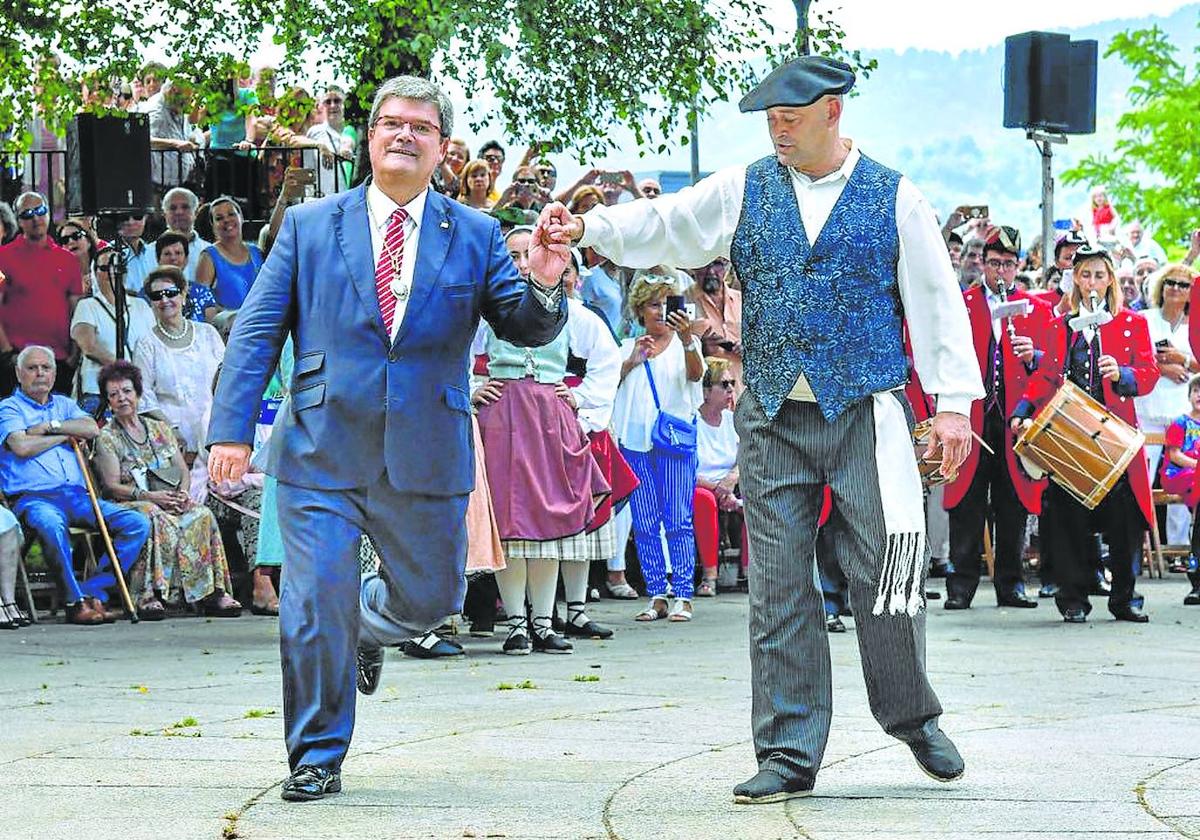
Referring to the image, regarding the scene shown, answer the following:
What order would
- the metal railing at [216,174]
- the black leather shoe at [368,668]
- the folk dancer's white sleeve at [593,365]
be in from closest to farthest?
1. the black leather shoe at [368,668]
2. the folk dancer's white sleeve at [593,365]
3. the metal railing at [216,174]

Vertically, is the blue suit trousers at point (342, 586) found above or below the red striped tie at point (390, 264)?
below

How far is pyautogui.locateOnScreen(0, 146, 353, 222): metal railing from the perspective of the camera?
18703 millimetres

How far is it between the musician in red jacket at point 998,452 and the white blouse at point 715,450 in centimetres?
177

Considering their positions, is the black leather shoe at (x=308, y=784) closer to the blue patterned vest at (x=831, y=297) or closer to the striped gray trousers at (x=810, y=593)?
the striped gray trousers at (x=810, y=593)

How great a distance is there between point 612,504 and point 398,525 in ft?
18.7

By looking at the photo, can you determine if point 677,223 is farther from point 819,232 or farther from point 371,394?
point 371,394

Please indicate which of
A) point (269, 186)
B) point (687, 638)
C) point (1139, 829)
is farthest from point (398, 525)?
point (269, 186)

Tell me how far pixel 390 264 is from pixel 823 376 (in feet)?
4.26

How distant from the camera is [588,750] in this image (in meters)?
7.43

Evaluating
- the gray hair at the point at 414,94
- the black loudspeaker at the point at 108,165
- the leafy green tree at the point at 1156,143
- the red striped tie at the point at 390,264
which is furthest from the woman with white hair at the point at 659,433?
the leafy green tree at the point at 1156,143

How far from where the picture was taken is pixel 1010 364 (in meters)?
13.9

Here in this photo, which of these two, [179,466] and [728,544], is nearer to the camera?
[179,466]

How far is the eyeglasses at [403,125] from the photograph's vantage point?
6.75 meters

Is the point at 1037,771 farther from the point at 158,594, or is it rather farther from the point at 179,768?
the point at 158,594
